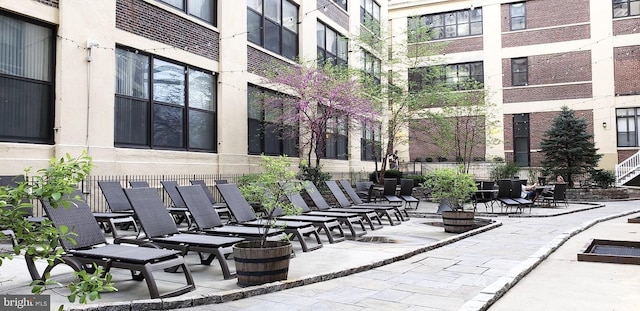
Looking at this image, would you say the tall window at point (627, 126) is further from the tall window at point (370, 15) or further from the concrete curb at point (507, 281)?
the concrete curb at point (507, 281)

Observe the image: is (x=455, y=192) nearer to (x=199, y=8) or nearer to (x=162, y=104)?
(x=162, y=104)

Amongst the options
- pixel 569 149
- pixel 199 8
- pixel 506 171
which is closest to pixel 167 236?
pixel 199 8

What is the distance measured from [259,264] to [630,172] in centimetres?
2696

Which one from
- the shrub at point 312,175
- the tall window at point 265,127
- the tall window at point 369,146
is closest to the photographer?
the shrub at point 312,175

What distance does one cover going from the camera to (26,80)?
10.2m

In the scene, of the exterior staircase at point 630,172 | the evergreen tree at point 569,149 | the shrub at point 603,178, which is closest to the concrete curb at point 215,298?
the shrub at point 603,178

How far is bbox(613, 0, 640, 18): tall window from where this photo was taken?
97.3 ft

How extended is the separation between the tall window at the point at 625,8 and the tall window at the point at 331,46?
17.8 meters

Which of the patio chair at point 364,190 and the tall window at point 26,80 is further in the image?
the patio chair at point 364,190

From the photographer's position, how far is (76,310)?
443cm

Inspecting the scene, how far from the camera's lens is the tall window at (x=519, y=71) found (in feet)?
107

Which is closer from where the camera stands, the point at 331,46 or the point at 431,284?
the point at 431,284

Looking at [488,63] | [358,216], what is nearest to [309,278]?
[358,216]

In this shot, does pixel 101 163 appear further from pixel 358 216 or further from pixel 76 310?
pixel 76 310
